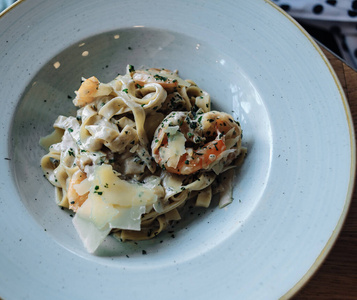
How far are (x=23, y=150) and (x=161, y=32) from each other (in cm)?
126

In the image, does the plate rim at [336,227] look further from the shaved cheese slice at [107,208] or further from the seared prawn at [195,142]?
the shaved cheese slice at [107,208]

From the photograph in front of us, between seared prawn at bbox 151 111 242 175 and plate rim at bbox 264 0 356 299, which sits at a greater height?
seared prawn at bbox 151 111 242 175

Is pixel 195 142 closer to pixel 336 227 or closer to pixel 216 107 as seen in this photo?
pixel 216 107

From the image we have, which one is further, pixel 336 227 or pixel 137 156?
pixel 137 156

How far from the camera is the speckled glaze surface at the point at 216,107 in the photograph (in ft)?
7.06

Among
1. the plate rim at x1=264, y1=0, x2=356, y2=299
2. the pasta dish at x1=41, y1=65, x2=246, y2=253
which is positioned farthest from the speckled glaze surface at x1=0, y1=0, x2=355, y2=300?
the pasta dish at x1=41, y1=65, x2=246, y2=253

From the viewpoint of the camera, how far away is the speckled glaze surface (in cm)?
215

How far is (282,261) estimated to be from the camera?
7.02 ft

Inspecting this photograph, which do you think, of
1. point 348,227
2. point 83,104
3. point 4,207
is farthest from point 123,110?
point 348,227

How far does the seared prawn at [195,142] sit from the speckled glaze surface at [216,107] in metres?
0.19

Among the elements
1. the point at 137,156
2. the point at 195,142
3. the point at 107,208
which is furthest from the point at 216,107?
the point at 107,208

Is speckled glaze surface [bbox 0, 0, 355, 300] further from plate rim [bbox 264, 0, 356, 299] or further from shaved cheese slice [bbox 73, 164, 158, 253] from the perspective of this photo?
shaved cheese slice [bbox 73, 164, 158, 253]

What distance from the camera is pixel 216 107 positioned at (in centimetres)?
296

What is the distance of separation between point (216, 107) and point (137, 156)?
2.42 feet
